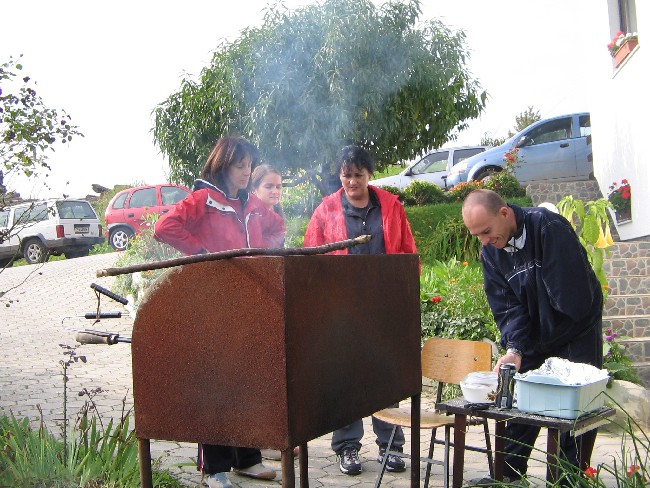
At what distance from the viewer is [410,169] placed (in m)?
18.6

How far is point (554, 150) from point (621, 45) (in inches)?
188

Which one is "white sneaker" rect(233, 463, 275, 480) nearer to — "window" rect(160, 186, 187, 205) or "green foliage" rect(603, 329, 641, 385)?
"green foliage" rect(603, 329, 641, 385)

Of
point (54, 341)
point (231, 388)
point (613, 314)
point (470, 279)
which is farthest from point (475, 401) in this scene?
point (54, 341)

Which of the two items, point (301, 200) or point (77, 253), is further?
point (77, 253)

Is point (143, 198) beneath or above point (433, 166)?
beneath

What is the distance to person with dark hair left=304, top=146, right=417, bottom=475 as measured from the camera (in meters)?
4.47

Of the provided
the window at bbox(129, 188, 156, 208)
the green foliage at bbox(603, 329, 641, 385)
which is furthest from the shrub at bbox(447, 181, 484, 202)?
the green foliage at bbox(603, 329, 641, 385)

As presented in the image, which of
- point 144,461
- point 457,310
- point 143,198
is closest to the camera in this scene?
point 144,461

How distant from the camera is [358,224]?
14.9ft

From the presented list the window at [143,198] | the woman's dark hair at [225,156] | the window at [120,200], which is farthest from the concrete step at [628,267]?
the window at [120,200]

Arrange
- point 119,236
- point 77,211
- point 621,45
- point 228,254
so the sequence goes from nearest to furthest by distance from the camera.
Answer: point 228,254, point 621,45, point 119,236, point 77,211

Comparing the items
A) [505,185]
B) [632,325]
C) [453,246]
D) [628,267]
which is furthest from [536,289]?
[505,185]

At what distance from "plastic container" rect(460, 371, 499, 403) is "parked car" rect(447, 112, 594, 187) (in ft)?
38.4

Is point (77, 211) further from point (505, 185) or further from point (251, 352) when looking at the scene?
point (251, 352)
